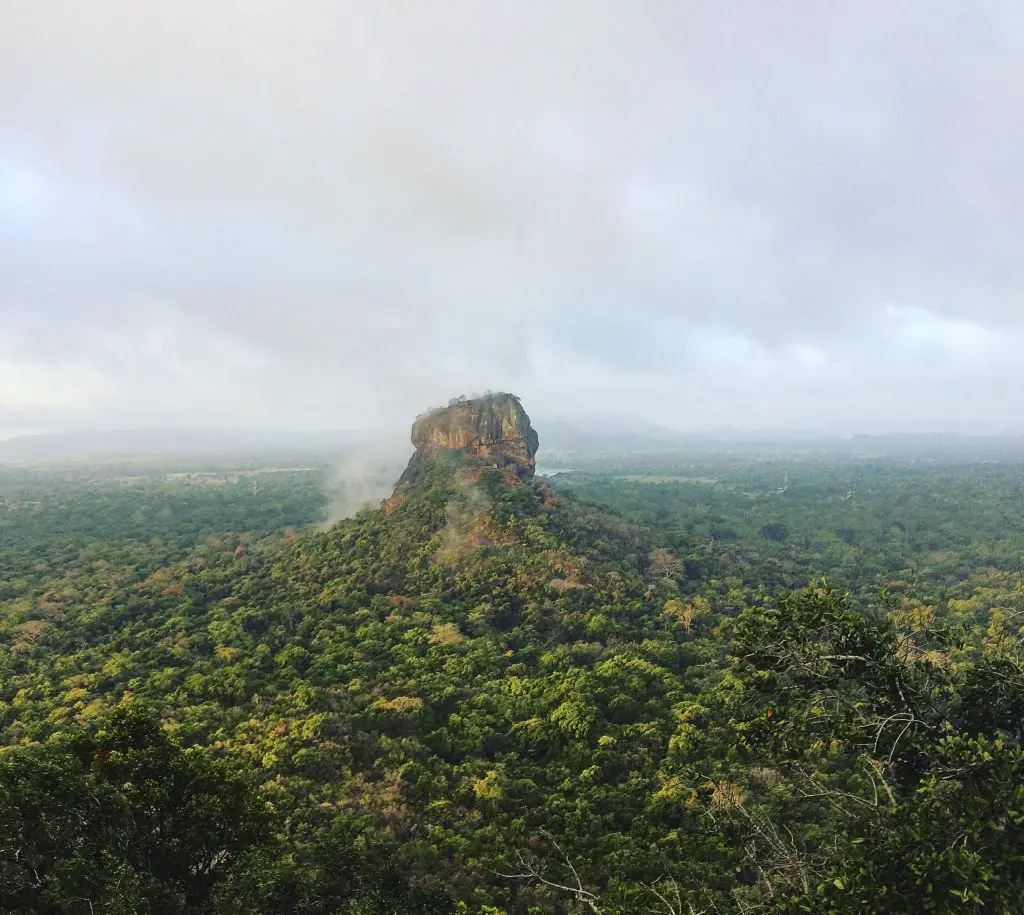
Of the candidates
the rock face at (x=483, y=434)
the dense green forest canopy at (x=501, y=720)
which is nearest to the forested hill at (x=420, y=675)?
the dense green forest canopy at (x=501, y=720)

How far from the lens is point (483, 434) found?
72312 millimetres

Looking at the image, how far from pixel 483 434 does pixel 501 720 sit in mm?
46626

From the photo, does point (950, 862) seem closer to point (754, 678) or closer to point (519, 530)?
point (754, 678)

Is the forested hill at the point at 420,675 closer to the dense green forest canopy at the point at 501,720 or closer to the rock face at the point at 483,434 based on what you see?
the dense green forest canopy at the point at 501,720

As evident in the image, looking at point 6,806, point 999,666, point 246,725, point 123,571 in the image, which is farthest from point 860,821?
point 123,571

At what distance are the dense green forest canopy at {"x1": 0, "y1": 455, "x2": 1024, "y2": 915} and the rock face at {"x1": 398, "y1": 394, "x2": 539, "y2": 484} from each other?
6008mm

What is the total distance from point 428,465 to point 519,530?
2220 cm

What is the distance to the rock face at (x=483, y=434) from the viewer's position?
72.1 m

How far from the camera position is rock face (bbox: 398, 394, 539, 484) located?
7212cm

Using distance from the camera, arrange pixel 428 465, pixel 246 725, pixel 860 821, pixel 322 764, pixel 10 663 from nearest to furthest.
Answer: pixel 860 821 → pixel 322 764 → pixel 246 725 → pixel 10 663 → pixel 428 465

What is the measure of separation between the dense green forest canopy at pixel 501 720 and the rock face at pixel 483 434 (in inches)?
237

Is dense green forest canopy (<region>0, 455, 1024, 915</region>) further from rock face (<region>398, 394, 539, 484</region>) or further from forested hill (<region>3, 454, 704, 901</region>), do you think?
rock face (<region>398, 394, 539, 484</region>)

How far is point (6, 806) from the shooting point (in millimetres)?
12125

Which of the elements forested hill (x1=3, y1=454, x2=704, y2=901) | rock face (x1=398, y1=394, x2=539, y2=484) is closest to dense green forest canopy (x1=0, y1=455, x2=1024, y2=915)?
forested hill (x1=3, y1=454, x2=704, y2=901)
